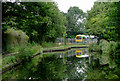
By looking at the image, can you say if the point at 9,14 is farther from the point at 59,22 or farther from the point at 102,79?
the point at 59,22

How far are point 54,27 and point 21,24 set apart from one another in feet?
61.4

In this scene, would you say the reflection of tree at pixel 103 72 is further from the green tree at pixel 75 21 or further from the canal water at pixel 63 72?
the green tree at pixel 75 21

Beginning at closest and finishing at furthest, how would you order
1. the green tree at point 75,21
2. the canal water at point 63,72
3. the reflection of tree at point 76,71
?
the canal water at point 63,72, the reflection of tree at point 76,71, the green tree at point 75,21

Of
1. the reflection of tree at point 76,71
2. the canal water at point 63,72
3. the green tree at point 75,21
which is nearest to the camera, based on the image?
the canal water at point 63,72

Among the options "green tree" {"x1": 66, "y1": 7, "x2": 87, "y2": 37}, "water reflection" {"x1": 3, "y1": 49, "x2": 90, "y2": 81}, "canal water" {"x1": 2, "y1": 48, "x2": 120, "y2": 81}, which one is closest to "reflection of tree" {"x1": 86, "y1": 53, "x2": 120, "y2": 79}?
"canal water" {"x1": 2, "y1": 48, "x2": 120, "y2": 81}

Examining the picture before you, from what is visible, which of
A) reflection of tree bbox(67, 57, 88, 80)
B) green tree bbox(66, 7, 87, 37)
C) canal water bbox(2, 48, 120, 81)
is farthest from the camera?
green tree bbox(66, 7, 87, 37)

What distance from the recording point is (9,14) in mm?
13305

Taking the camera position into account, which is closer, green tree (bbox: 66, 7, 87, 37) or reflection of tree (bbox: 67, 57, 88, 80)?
reflection of tree (bbox: 67, 57, 88, 80)

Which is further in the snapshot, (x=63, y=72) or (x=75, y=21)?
(x=75, y=21)

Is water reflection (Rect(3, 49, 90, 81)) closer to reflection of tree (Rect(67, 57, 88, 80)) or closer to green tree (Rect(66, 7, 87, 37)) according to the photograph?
reflection of tree (Rect(67, 57, 88, 80))

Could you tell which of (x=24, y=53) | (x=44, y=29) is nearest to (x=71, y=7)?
(x=44, y=29)

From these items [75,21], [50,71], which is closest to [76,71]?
[50,71]

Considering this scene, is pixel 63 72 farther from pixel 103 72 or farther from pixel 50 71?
pixel 103 72

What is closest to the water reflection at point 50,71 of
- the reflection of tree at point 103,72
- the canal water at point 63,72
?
the canal water at point 63,72
